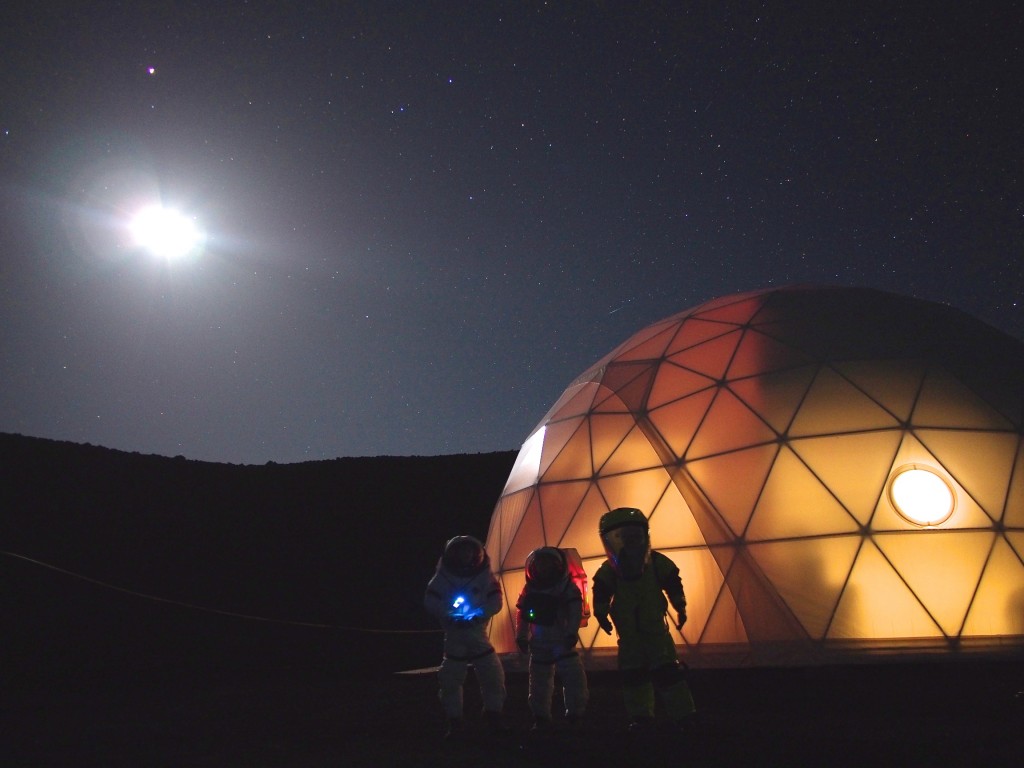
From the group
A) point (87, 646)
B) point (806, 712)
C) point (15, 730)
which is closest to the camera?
point (806, 712)

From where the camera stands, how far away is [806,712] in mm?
7293

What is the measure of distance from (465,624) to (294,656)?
58.4ft

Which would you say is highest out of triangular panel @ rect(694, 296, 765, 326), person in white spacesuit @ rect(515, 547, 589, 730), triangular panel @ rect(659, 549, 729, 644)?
triangular panel @ rect(694, 296, 765, 326)

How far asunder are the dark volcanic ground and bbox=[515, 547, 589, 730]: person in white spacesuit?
0.48 meters

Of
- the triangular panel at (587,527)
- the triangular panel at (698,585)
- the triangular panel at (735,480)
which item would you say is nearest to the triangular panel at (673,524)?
the triangular panel at (698,585)

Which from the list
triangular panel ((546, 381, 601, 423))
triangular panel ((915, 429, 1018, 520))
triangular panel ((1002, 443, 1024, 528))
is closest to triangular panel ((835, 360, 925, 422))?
triangular panel ((915, 429, 1018, 520))

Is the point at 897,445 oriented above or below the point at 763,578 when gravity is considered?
above

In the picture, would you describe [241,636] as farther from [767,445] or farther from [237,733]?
A: [767,445]

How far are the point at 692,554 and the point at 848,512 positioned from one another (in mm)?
2345

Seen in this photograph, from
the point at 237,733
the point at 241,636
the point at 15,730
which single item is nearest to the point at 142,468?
the point at 241,636

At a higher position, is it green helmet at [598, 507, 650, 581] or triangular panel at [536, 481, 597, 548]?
triangular panel at [536, 481, 597, 548]

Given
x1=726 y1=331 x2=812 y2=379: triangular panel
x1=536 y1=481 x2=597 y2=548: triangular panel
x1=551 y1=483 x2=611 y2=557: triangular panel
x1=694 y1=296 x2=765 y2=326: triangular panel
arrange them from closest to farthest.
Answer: x1=551 y1=483 x2=611 y2=557: triangular panel < x1=726 y1=331 x2=812 y2=379: triangular panel < x1=536 y1=481 x2=597 y2=548: triangular panel < x1=694 y1=296 x2=765 y2=326: triangular panel

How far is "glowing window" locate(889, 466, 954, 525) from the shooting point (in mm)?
10148

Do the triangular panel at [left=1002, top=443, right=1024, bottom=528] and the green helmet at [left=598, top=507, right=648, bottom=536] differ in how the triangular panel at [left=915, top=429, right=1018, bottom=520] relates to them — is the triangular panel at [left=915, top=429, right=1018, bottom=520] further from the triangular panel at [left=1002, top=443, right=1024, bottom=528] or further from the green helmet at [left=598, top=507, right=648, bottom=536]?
the green helmet at [left=598, top=507, right=648, bottom=536]
